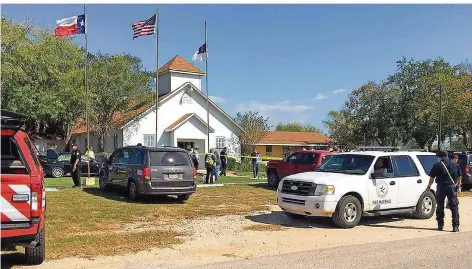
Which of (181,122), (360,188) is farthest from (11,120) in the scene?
(181,122)

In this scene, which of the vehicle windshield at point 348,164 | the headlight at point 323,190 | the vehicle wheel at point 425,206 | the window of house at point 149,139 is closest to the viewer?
the headlight at point 323,190

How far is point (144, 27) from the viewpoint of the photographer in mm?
28922

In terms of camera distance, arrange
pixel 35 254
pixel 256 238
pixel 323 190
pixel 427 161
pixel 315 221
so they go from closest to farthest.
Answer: pixel 35 254
pixel 256 238
pixel 323 190
pixel 315 221
pixel 427 161

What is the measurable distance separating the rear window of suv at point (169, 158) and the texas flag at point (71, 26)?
53.5ft

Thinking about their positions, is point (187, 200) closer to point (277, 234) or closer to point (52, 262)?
point (277, 234)

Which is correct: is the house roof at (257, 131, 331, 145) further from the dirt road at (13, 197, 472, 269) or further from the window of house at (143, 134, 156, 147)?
the dirt road at (13, 197, 472, 269)

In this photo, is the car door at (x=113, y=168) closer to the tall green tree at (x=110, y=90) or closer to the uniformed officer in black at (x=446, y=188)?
the uniformed officer in black at (x=446, y=188)

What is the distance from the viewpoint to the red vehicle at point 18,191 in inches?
227

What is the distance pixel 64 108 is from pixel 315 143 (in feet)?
114

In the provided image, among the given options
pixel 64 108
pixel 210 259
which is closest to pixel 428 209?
pixel 210 259

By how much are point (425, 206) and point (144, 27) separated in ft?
71.2

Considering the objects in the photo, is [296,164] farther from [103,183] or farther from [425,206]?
[103,183]

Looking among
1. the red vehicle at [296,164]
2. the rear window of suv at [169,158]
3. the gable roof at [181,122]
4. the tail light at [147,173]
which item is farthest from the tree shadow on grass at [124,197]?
the gable roof at [181,122]

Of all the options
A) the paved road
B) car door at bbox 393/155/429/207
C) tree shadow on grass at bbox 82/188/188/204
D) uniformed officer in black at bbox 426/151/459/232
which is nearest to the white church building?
tree shadow on grass at bbox 82/188/188/204
